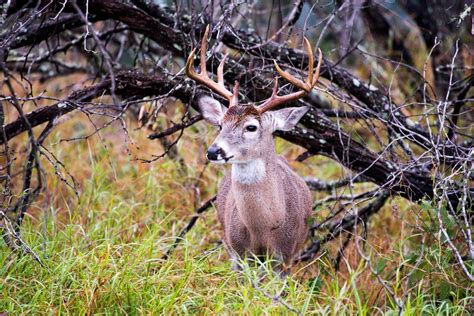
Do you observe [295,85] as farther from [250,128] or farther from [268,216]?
[268,216]

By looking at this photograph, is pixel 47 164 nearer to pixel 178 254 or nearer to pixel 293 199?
pixel 178 254

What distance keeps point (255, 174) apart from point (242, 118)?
328 mm

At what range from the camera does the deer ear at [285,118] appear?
174 inches

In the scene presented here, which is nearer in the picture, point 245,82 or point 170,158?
point 245,82

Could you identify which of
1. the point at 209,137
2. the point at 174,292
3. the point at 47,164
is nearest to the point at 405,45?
the point at 209,137

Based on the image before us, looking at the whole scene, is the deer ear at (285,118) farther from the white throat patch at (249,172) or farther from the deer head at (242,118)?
the white throat patch at (249,172)

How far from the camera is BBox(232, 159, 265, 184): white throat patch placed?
4281 millimetres

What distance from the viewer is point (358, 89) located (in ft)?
16.3

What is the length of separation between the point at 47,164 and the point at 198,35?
6.37ft

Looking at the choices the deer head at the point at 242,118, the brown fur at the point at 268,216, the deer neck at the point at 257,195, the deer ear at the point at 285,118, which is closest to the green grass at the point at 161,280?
the brown fur at the point at 268,216

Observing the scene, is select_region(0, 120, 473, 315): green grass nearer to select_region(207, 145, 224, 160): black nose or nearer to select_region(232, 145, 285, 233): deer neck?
select_region(232, 145, 285, 233): deer neck

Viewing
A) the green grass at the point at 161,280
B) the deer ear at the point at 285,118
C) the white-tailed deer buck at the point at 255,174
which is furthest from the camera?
the deer ear at the point at 285,118

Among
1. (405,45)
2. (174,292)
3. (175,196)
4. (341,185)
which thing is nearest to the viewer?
(174,292)

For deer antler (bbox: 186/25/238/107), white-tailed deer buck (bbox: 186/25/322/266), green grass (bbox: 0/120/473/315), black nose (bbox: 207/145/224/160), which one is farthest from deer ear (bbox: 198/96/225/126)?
green grass (bbox: 0/120/473/315)
